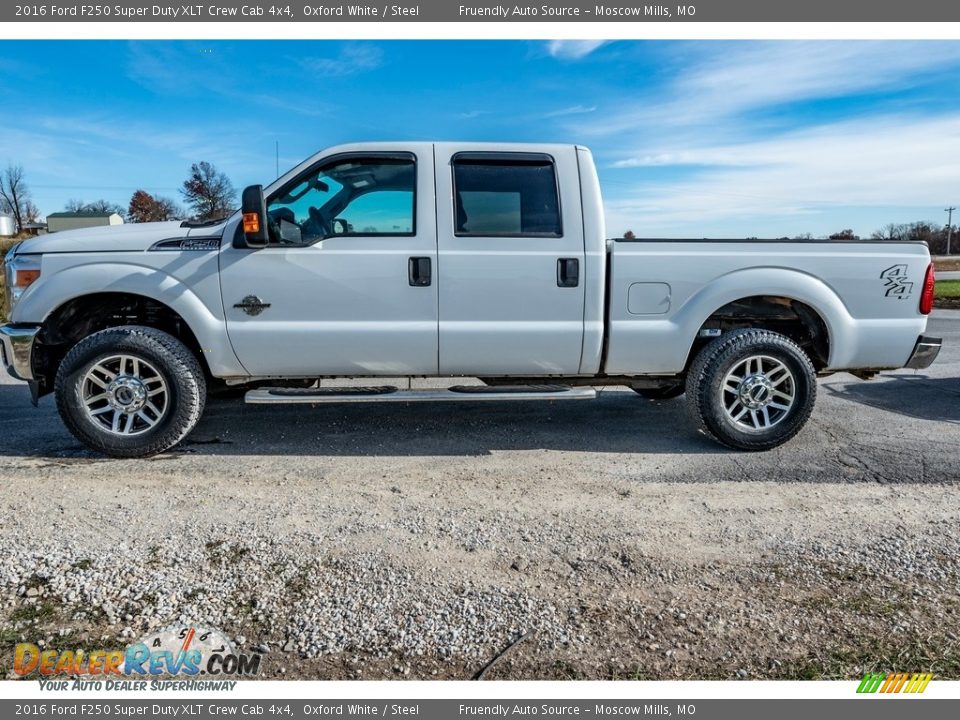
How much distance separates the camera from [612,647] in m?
2.32

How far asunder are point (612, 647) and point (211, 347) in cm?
328

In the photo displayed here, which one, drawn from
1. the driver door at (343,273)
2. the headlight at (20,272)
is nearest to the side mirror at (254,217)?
the driver door at (343,273)

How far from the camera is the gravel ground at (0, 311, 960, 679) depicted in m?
2.34

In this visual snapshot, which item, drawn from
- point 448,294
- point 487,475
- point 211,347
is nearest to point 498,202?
point 448,294

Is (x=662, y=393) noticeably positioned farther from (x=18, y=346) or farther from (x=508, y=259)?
(x=18, y=346)

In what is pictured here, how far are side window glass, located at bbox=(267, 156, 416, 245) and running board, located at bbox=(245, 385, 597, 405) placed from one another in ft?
3.39

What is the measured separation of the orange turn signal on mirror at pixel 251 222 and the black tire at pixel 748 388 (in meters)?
3.09

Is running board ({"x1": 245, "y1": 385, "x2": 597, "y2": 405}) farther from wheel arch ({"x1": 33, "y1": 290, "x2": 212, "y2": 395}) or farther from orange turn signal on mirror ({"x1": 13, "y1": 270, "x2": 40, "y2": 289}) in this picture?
orange turn signal on mirror ({"x1": 13, "y1": 270, "x2": 40, "y2": 289})

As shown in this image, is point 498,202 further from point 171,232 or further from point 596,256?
point 171,232

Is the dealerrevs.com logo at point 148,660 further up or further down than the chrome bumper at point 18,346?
further down

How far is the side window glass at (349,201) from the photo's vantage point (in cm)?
440

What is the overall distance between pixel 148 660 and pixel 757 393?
3.96m

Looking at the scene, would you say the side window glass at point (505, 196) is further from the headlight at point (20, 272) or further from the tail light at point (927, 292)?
the headlight at point (20, 272)

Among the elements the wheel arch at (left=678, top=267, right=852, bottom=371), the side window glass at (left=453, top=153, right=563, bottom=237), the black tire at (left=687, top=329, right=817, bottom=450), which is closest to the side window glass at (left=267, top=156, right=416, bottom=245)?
the side window glass at (left=453, top=153, right=563, bottom=237)
